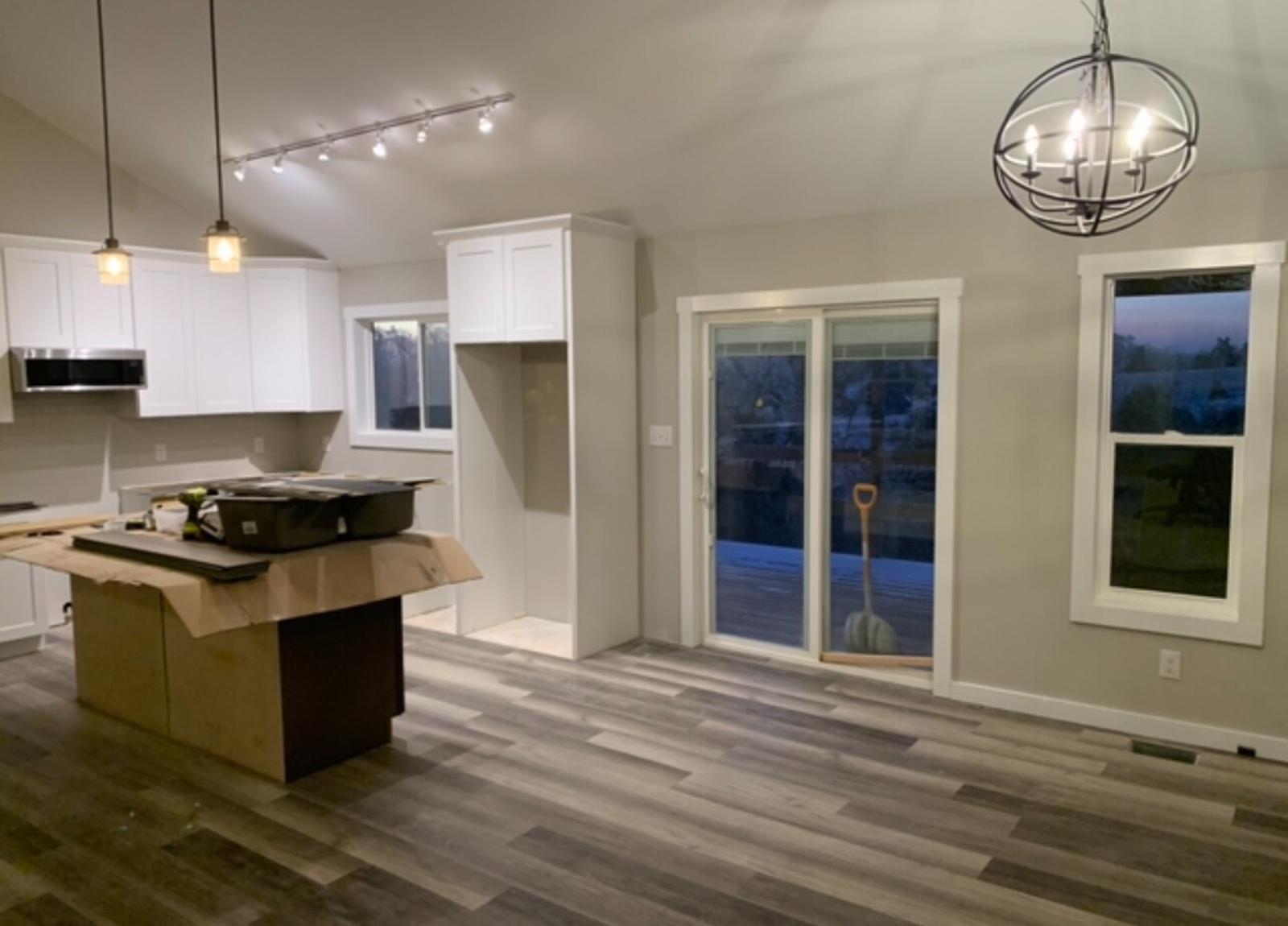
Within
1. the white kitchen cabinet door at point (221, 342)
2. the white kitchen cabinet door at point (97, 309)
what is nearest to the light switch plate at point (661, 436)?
the white kitchen cabinet door at point (221, 342)

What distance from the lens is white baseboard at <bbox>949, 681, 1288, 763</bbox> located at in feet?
12.3

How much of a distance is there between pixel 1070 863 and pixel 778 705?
1.61 metres

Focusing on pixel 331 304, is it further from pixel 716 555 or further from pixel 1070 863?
pixel 1070 863

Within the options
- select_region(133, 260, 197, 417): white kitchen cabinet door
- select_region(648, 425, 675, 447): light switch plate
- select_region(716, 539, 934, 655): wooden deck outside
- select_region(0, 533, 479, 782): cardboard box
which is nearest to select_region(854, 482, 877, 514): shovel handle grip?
select_region(716, 539, 934, 655): wooden deck outside

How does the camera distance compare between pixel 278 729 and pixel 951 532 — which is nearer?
pixel 278 729

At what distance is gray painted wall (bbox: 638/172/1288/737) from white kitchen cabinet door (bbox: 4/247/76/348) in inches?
169

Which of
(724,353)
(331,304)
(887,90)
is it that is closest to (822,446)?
(724,353)

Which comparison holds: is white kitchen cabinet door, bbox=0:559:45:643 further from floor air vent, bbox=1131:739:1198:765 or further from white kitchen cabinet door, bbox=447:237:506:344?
floor air vent, bbox=1131:739:1198:765

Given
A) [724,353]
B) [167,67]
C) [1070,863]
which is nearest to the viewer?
[1070,863]

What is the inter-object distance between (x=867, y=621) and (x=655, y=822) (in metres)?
2.04

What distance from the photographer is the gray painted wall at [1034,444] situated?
12.2 feet

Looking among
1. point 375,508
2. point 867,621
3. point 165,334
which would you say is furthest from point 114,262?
point 867,621

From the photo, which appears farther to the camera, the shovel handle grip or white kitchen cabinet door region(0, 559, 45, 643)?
white kitchen cabinet door region(0, 559, 45, 643)

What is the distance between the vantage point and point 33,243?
5355 millimetres
